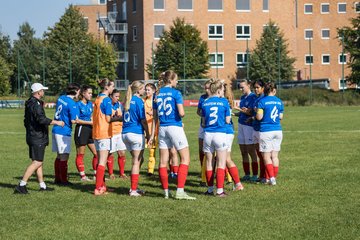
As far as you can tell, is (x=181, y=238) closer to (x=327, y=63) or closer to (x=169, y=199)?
(x=169, y=199)

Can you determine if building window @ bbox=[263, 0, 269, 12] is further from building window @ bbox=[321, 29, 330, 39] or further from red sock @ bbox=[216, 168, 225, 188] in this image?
red sock @ bbox=[216, 168, 225, 188]

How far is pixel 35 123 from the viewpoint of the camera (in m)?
11.7

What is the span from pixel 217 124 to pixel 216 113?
20cm

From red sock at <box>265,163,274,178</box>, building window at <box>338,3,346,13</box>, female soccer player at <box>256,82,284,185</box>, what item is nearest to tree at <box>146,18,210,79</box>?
building window at <box>338,3,346,13</box>

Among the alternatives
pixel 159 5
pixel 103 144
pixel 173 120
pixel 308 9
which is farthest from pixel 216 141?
pixel 308 9

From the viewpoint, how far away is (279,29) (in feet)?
243

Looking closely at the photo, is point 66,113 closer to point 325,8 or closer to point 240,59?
point 240,59

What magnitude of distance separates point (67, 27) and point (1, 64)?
10449 millimetres

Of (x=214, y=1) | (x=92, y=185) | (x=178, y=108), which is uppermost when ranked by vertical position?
(x=214, y=1)

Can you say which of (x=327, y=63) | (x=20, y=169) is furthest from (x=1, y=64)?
(x=20, y=169)

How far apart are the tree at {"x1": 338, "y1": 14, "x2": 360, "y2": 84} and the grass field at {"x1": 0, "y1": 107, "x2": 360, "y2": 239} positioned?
43307 millimetres

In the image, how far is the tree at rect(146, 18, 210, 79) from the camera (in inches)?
2477

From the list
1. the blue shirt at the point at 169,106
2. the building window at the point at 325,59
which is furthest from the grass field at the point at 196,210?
the building window at the point at 325,59

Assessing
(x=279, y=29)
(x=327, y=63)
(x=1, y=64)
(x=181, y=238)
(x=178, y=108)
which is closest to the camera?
(x=181, y=238)
